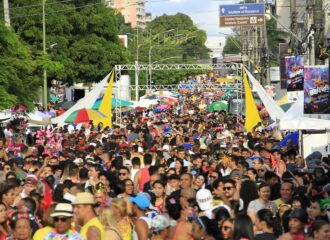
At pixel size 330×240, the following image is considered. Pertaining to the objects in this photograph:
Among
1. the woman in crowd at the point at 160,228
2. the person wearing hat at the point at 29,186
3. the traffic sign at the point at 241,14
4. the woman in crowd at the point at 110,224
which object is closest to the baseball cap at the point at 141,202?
the woman in crowd at the point at 160,228

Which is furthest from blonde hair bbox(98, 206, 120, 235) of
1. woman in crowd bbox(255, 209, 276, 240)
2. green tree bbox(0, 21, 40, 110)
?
green tree bbox(0, 21, 40, 110)

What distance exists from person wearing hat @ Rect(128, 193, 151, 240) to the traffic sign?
45.0 metres

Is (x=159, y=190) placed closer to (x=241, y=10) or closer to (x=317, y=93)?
(x=317, y=93)

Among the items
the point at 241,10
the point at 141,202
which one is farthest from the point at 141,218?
the point at 241,10

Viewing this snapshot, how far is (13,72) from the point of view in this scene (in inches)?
1387

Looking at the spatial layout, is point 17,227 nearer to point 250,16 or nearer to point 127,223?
point 127,223

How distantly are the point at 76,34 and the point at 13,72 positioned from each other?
32.6 m

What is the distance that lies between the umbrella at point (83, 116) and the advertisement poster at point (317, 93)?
10.9 meters

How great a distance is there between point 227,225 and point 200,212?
7.59 ft

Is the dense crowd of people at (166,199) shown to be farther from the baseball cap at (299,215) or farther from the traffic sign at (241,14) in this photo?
the traffic sign at (241,14)

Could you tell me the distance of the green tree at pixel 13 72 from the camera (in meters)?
33.8

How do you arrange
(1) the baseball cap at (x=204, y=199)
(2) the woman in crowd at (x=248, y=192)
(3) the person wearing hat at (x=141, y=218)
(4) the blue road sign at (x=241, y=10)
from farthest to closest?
(4) the blue road sign at (x=241, y=10)
(2) the woman in crowd at (x=248, y=192)
(1) the baseball cap at (x=204, y=199)
(3) the person wearing hat at (x=141, y=218)

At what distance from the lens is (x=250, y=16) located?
56969 millimetres

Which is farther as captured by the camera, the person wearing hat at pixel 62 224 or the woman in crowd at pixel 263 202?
the woman in crowd at pixel 263 202
